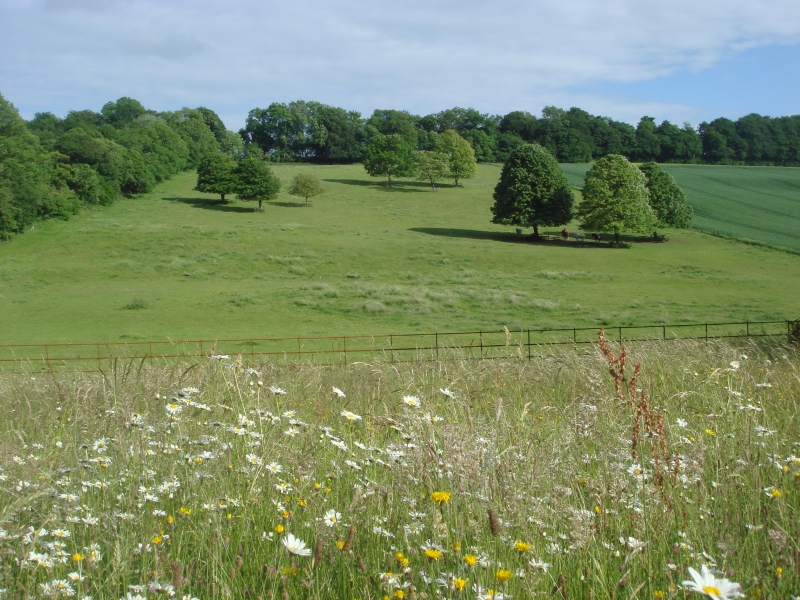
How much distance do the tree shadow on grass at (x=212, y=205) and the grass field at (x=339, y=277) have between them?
2.16 ft

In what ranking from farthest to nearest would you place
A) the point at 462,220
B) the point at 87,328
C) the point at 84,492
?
1. the point at 462,220
2. the point at 87,328
3. the point at 84,492

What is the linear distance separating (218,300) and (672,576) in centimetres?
4080

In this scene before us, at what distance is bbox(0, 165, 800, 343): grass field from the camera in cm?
3797

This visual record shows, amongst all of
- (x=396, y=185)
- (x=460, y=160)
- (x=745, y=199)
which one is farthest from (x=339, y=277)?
(x=745, y=199)

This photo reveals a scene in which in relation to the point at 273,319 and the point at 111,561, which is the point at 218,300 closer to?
the point at 273,319

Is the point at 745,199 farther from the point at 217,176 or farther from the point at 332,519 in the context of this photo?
the point at 332,519

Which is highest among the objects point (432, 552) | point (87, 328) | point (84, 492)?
point (432, 552)

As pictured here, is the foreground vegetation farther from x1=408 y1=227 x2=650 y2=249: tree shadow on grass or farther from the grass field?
x1=408 y1=227 x2=650 y2=249: tree shadow on grass

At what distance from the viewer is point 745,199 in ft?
291

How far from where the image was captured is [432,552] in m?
2.41

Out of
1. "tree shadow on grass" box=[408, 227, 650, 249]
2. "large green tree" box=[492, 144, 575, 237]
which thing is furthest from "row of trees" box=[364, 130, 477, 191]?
"large green tree" box=[492, 144, 575, 237]

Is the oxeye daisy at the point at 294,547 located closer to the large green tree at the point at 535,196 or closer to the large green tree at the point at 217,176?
the large green tree at the point at 535,196

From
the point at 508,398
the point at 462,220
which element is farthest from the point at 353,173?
the point at 508,398

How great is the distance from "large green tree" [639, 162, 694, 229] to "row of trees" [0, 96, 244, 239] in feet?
168
